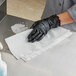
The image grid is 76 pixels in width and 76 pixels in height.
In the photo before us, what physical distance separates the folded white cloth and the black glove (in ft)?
0.08

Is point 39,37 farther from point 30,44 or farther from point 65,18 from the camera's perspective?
point 65,18

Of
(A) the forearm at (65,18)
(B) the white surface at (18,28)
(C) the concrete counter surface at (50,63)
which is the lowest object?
(C) the concrete counter surface at (50,63)

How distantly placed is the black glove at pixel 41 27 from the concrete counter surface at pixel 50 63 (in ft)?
0.36

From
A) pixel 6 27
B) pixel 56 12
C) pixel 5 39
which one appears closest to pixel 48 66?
pixel 5 39

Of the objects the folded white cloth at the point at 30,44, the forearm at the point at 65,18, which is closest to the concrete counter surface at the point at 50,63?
the folded white cloth at the point at 30,44

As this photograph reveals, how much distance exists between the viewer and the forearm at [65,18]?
1.28m

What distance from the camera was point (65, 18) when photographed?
50.6 inches

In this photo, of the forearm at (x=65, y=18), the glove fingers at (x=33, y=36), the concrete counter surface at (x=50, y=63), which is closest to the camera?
the concrete counter surface at (x=50, y=63)

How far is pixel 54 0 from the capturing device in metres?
1.39

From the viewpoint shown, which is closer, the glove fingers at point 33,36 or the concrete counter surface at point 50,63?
the concrete counter surface at point 50,63

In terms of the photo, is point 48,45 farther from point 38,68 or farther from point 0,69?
point 0,69

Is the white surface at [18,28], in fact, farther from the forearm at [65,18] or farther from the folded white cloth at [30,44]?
the forearm at [65,18]

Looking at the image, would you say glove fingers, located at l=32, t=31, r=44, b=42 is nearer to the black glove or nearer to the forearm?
the black glove

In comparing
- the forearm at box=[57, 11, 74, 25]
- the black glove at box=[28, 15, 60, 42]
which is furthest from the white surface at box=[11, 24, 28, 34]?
the forearm at box=[57, 11, 74, 25]
